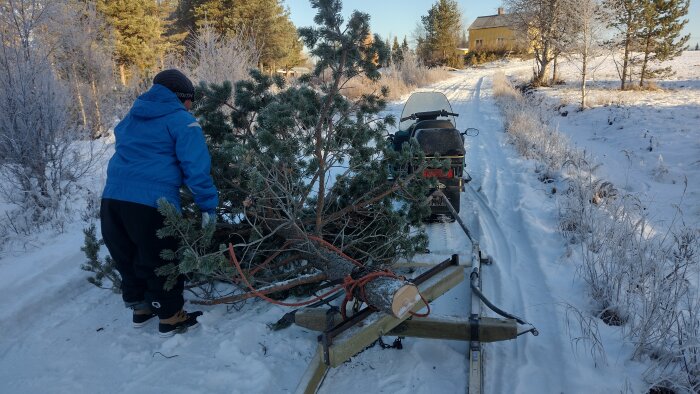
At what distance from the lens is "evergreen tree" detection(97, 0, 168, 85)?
64.6 ft

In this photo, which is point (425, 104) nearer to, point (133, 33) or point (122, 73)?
point (122, 73)

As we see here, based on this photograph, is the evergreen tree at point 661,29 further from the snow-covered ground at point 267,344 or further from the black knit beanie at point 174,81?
the black knit beanie at point 174,81

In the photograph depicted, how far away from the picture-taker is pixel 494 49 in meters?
57.3

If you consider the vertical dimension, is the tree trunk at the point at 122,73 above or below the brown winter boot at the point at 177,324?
above

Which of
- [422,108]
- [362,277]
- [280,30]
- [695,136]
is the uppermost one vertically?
[280,30]

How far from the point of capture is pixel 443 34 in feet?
164

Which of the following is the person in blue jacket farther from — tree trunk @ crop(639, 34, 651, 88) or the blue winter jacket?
tree trunk @ crop(639, 34, 651, 88)

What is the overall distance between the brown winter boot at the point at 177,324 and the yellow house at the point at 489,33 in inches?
2440

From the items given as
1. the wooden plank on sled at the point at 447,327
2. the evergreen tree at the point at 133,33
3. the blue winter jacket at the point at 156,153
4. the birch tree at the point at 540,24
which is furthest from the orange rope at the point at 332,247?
the birch tree at the point at 540,24

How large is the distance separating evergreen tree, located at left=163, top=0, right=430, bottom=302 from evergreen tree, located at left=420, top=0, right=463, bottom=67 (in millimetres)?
48098

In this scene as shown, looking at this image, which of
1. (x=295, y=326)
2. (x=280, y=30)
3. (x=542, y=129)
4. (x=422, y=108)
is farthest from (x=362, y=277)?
(x=280, y=30)

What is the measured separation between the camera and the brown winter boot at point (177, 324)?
309cm

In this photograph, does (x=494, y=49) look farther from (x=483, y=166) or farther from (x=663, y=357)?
(x=663, y=357)

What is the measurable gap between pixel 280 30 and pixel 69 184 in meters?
20.7
